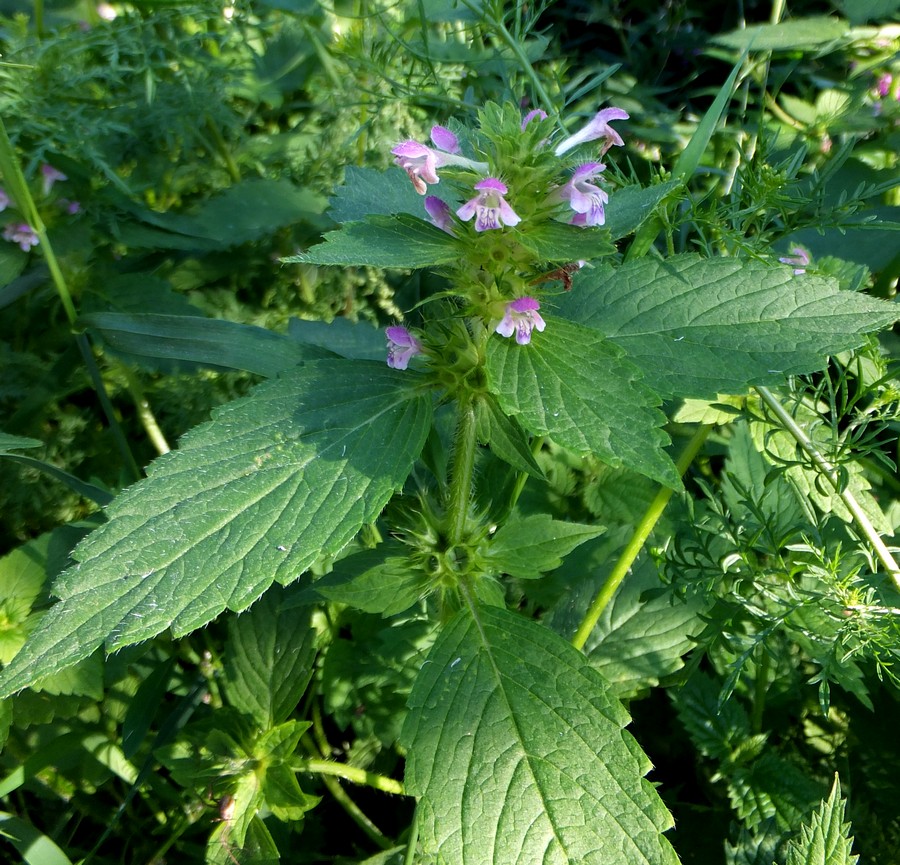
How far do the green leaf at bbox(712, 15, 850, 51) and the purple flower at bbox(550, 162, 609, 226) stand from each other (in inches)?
54.0

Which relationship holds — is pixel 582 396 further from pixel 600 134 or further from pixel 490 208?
pixel 600 134

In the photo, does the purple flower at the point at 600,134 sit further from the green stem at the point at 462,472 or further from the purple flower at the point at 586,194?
the green stem at the point at 462,472

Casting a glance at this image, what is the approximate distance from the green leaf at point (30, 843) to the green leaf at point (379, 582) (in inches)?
22.5

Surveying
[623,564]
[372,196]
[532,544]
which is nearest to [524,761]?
[532,544]

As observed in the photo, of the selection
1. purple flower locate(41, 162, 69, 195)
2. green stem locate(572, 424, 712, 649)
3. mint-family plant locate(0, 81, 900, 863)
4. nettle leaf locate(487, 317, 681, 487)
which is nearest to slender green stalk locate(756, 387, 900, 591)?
mint-family plant locate(0, 81, 900, 863)

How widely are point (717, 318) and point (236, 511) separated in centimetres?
65

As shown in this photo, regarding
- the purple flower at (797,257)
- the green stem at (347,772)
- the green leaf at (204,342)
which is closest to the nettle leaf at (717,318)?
the purple flower at (797,257)

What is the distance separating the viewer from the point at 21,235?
5.74ft

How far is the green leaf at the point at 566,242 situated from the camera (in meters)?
0.86

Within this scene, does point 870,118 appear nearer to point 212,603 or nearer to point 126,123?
point 126,123

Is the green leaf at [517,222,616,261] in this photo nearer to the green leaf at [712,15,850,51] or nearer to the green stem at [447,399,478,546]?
the green stem at [447,399,478,546]

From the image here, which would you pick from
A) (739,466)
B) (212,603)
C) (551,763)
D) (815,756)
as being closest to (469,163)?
Answer: (212,603)

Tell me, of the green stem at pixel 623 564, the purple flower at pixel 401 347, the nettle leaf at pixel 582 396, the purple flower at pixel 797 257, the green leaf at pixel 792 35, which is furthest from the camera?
the green leaf at pixel 792 35

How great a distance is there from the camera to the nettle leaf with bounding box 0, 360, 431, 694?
0.82 meters
